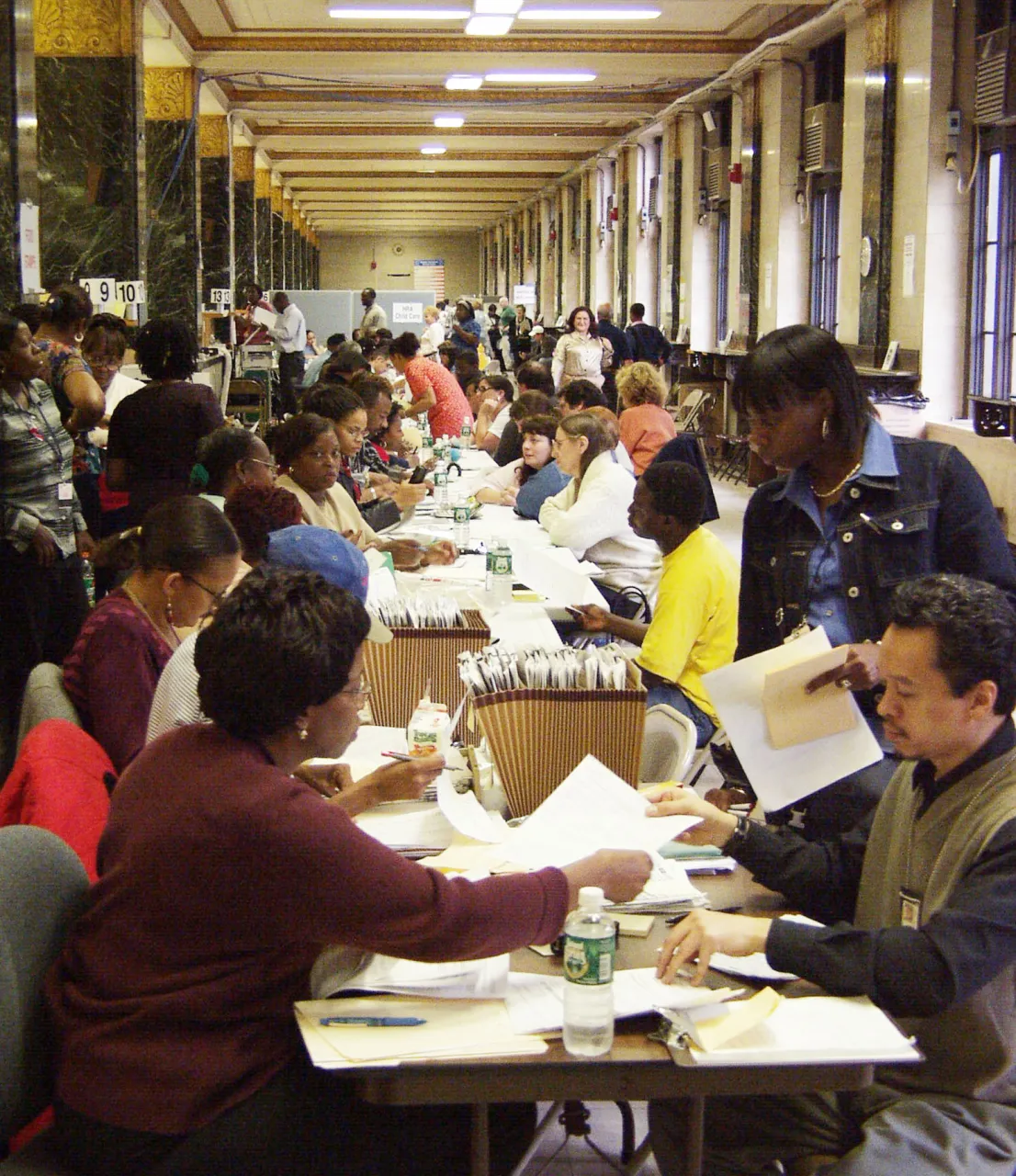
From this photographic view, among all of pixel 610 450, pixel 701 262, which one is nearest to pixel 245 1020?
pixel 610 450

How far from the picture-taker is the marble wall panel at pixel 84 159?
32.1 feet

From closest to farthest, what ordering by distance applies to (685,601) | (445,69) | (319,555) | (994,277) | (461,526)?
(319,555)
(685,601)
(461,526)
(994,277)
(445,69)

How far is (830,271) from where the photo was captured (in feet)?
43.0

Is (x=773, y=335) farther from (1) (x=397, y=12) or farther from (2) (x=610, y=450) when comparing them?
(1) (x=397, y=12)

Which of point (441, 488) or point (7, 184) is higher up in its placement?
point (7, 184)

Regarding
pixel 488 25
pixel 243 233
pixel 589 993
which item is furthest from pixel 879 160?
pixel 589 993

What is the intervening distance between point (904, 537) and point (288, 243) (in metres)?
27.5

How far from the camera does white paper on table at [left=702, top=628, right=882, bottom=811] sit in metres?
2.44

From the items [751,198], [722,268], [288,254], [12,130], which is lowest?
[12,130]

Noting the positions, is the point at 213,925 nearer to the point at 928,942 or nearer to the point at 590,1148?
the point at 928,942

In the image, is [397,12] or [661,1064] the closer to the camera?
[661,1064]

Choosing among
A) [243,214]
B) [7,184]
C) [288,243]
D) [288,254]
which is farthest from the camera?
[288,243]

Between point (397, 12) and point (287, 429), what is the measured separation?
7.52 m

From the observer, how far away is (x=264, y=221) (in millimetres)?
21984
